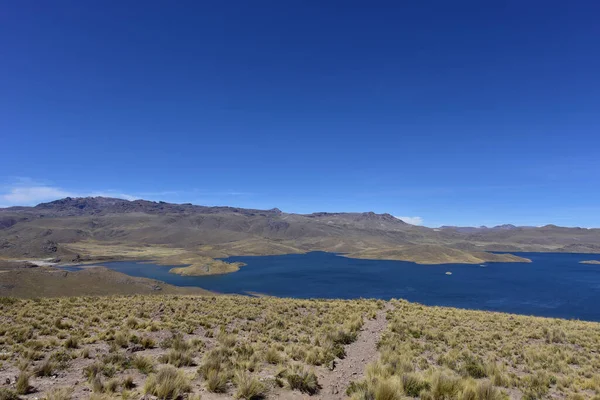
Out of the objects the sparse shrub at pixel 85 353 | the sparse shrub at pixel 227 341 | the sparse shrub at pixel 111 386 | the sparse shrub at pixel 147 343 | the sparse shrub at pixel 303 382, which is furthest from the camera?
the sparse shrub at pixel 227 341

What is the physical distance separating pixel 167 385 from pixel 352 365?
21.1 feet

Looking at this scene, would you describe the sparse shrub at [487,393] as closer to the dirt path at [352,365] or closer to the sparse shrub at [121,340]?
the dirt path at [352,365]

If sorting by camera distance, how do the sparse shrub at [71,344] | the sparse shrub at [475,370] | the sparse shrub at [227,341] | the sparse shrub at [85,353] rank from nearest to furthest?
the sparse shrub at [85,353] < the sparse shrub at [475,370] < the sparse shrub at [71,344] < the sparse shrub at [227,341]

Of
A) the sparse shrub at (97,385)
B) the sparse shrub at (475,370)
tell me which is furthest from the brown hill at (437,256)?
the sparse shrub at (97,385)

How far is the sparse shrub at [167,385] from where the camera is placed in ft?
24.3

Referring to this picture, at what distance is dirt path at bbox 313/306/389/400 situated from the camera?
29.4 feet

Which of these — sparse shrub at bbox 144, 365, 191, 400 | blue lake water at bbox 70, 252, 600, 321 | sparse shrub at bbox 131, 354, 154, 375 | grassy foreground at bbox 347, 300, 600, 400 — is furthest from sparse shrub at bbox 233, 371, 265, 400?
blue lake water at bbox 70, 252, 600, 321

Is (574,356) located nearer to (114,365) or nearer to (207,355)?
(207,355)

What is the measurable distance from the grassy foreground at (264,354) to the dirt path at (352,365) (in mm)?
265

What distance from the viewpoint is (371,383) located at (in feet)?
27.8

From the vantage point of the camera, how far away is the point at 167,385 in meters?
7.57

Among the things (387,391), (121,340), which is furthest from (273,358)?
(121,340)

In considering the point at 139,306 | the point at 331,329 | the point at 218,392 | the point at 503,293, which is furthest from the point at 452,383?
the point at 503,293

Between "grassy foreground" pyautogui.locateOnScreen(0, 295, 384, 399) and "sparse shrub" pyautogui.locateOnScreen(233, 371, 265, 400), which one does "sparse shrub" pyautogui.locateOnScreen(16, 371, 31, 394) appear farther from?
"sparse shrub" pyautogui.locateOnScreen(233, 371, 265, 400)
